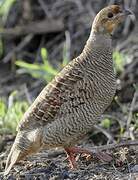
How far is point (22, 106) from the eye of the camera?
7.49 metres

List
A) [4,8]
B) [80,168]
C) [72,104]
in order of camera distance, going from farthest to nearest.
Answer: [4,8] < [80,168] < [72,104]

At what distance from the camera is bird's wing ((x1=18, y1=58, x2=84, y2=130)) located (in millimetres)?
5453

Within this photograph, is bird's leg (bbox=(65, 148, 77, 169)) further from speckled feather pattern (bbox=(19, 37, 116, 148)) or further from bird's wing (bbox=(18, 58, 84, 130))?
bird's wing (bbox=(18, 58, 84, 130))

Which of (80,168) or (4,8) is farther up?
(4,8)

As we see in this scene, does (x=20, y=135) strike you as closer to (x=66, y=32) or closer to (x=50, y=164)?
(x=50, y=164)

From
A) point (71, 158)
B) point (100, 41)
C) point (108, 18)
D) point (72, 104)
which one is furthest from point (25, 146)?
point (108, 18)

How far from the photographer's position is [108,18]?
5625mm

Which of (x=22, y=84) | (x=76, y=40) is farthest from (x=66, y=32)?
(x=22, y=84)

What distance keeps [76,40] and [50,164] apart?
398cm

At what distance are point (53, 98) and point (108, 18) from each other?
798mm

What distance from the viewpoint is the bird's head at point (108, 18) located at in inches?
221

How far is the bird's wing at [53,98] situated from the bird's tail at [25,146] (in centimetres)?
8

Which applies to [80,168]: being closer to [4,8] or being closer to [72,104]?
[72,104]

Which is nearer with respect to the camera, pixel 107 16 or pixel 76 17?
pixel 107 16
